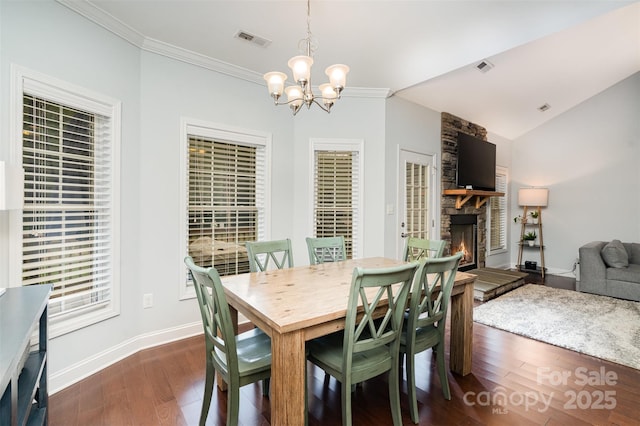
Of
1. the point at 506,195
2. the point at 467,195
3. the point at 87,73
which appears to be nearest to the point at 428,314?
the point at 87,73

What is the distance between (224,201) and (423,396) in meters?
2.61

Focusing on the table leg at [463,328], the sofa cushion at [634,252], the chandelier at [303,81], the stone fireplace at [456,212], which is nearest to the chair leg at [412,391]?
the table leg at [463,328]

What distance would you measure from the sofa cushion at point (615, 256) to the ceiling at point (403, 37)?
267 centimetres

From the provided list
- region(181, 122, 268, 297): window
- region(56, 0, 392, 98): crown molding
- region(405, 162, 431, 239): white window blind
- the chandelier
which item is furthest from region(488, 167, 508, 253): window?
the chandelier

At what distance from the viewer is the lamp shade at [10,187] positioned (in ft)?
5.02

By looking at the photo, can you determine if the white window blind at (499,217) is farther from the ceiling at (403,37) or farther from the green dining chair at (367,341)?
the green dining chair at (367,341)

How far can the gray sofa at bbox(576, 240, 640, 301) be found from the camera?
4.27 m

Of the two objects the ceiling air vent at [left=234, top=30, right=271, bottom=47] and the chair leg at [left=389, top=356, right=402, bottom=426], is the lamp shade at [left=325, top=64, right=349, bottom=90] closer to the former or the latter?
the ceiling air vent at [left=234, top=30, right=271, bottom=47]

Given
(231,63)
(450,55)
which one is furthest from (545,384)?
(231,63)

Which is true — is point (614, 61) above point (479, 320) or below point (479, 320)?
above

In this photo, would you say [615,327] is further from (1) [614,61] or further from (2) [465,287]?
(1) [614,61]

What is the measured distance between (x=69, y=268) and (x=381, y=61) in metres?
3.47

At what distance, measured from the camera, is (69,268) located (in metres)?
2.35

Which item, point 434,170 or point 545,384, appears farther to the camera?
point 434,170
